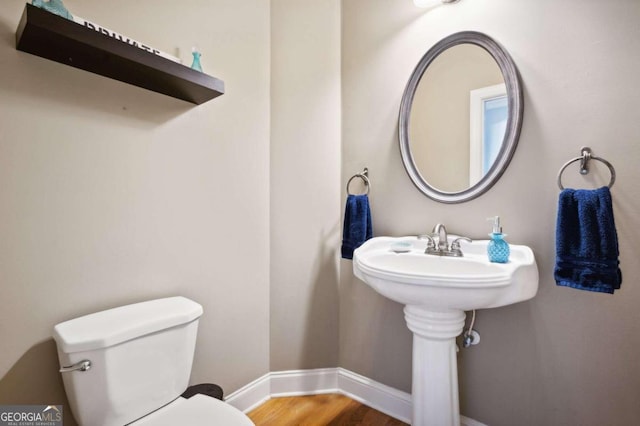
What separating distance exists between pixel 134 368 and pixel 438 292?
1022 millimetres

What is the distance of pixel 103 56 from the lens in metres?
0.94

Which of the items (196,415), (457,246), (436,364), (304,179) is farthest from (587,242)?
(196,415)

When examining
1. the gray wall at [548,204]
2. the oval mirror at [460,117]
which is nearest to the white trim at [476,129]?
A: the oval mirror at [460,117]

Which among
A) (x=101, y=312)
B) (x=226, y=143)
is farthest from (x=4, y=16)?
(x=101, y=312)

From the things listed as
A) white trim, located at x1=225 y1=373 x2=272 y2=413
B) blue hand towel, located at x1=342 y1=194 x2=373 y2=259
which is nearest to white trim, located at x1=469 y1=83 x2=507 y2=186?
blue hand towel, located at x1=342 y1=194 x2=373 y2=259

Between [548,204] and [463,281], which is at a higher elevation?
[548,204]

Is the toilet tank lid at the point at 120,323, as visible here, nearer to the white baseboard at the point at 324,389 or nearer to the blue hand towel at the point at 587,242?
the white baseboard at the point at 324,389

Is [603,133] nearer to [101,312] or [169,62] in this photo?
[169,62]

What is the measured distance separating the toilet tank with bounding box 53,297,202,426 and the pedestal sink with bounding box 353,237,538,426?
74 cm

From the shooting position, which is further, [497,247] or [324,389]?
[324,389]

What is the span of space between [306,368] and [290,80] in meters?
1.67

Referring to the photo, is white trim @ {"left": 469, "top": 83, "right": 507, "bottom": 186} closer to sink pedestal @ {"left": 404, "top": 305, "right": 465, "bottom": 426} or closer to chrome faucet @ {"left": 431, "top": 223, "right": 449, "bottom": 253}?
chrome faucet @ {"left": 431, "top": 223, "right": 449, "bottom": 253}

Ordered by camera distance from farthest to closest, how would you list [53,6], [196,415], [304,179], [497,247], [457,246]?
1. [304,179]
2. [457,246]
3. [497,247]
4. [196,415]
5. [53,6]

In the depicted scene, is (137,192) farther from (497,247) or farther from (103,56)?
(497,247)
